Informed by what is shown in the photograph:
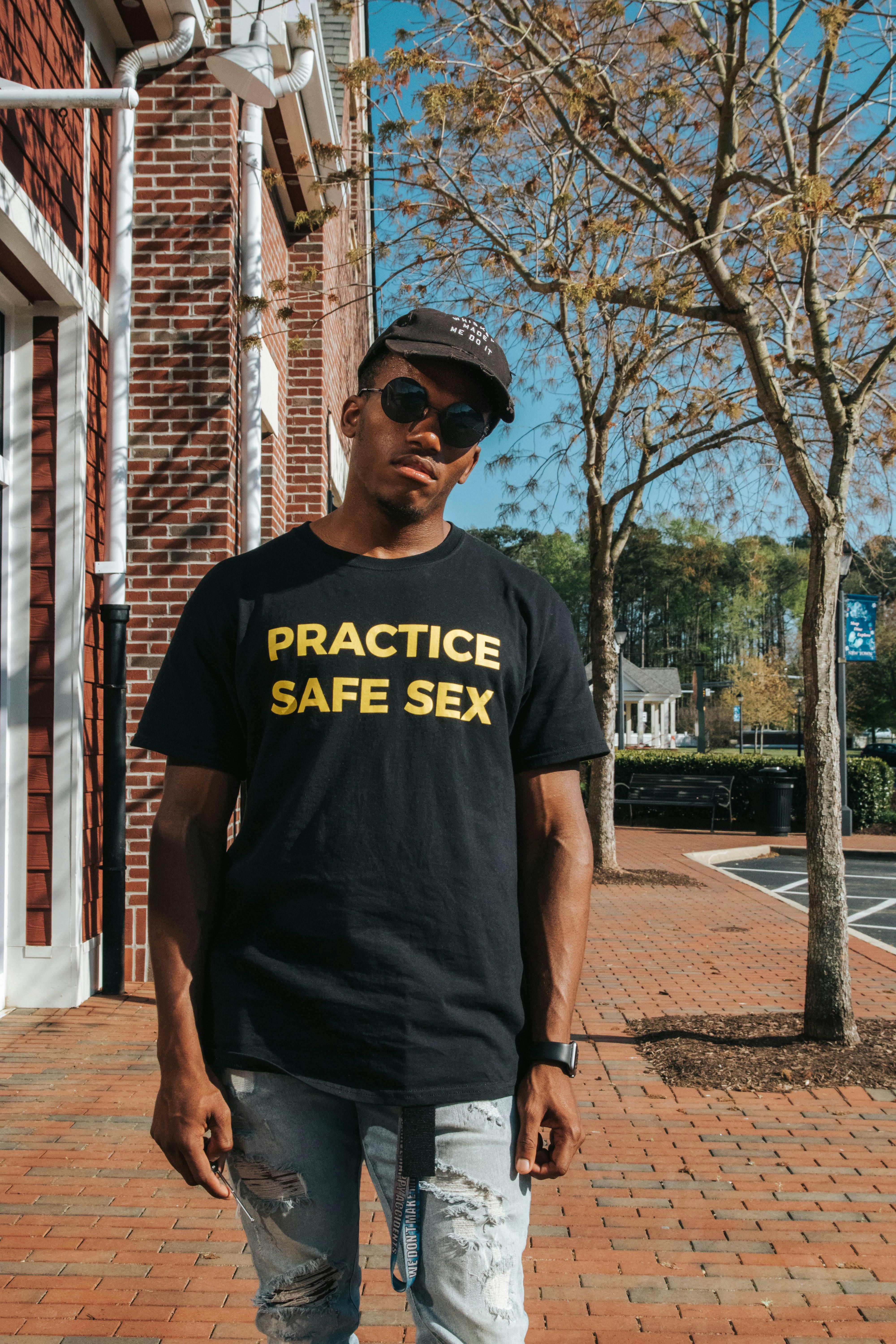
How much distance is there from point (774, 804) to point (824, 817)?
529 inches

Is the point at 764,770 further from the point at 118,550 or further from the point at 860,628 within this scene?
the point at 118,550

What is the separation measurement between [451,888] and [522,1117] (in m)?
0.37

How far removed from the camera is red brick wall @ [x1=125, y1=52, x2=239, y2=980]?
6855mm

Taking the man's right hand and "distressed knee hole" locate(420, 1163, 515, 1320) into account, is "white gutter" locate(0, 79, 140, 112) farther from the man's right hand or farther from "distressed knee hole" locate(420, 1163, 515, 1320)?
"distressed knee hole" locate(420, 1163, 515, 1320)

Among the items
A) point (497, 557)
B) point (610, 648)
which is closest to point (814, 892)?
point (497, 557)

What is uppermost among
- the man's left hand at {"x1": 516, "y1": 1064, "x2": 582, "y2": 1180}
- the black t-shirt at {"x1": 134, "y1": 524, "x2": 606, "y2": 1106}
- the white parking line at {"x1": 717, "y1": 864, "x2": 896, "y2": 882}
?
the black t-shirt at {"x1": 134, "y1": 524, "x2": 606, "y2": 1106}

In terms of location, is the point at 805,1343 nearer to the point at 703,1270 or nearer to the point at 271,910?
the point at 703,1270

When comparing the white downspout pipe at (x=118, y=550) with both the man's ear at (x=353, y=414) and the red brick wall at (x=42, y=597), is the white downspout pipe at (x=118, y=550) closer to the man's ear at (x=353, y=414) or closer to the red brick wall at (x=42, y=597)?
the red brick wall at (x=42, y=597)

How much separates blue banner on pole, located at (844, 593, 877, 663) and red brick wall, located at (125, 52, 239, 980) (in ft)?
52.1

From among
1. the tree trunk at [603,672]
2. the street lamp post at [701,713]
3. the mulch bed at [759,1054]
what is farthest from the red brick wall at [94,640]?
the street lamp post at [701,713]

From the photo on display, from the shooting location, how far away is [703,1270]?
10.8ft

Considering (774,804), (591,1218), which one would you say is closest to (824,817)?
(591,1218)

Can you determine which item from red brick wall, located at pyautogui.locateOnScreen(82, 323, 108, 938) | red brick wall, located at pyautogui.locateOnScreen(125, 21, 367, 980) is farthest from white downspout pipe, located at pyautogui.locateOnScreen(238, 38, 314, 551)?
red brick wall, located at pyautogui.locateOnScreen(82, 323, 108, 938)

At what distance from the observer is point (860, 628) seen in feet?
67.7
